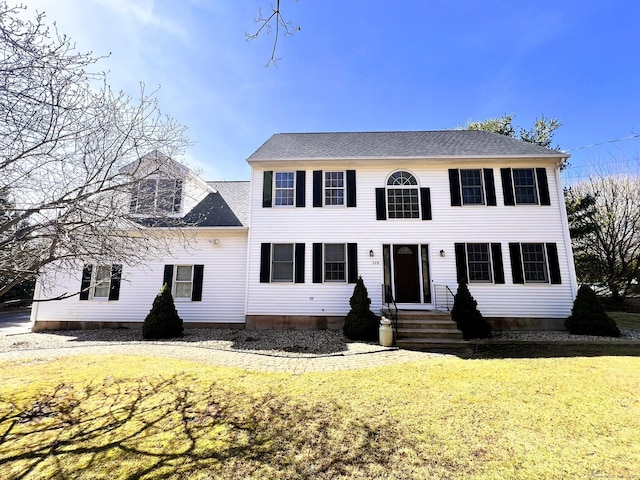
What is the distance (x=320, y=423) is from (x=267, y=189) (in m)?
9.52

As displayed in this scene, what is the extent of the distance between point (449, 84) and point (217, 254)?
1211 centimetres

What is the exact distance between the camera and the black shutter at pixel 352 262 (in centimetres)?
1105

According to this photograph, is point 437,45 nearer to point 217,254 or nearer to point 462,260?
point 462,260

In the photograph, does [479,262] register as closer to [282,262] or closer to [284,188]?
[282,262]

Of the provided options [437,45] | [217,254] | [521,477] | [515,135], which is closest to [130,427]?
[521,477]

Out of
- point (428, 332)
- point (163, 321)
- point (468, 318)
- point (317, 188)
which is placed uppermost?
point (317, 188)

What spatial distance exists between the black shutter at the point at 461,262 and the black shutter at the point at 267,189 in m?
7.79

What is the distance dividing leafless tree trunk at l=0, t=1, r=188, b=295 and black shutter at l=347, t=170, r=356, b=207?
789cm

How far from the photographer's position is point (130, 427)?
3783 millimetres

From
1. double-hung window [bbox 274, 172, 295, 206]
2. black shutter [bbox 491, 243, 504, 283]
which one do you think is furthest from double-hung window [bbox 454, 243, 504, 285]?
double-hung window [bbox 274, 172, 295, 206]

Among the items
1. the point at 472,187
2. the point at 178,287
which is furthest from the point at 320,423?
the point at 472,187

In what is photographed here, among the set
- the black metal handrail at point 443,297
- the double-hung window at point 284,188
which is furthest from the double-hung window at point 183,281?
the black metal handrail at point 443,297

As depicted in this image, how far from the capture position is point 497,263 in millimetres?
10914

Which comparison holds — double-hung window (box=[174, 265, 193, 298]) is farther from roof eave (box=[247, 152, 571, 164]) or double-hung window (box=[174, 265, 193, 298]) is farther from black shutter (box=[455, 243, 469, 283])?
black shutter (box=[455, 243, 469, 283])
